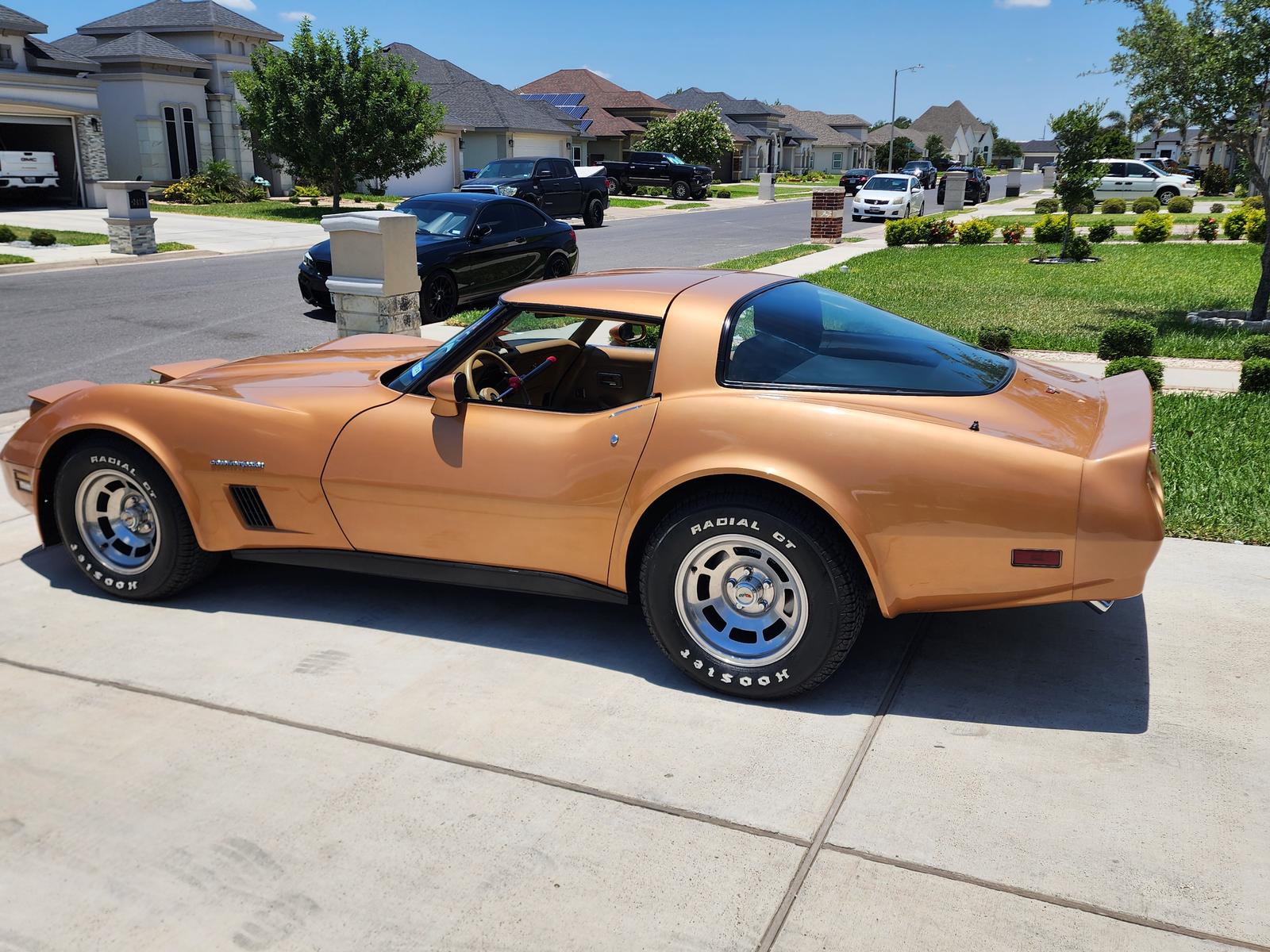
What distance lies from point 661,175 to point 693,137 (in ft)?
30.9

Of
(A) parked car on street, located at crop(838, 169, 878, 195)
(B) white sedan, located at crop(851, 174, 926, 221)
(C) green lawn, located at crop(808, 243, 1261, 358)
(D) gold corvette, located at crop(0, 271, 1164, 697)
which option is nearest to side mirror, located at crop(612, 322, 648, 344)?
(D) gold corvette, located at crop(0, 271, 1164, 697)

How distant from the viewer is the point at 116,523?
483 centimetres

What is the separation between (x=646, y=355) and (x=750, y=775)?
2137mm

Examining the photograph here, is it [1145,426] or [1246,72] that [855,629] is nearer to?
[1145,426]

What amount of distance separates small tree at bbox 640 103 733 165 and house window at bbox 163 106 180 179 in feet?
81.0

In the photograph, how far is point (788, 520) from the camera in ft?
12.1

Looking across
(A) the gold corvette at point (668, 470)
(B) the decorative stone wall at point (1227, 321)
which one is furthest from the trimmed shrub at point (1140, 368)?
(B) the decorative stone wall at point (1227, 321)

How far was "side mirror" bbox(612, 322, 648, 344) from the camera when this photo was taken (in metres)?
4.96

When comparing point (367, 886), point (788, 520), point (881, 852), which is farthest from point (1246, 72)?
point (367, 886)

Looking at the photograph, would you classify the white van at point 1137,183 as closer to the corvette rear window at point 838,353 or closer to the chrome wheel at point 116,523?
the corvette rear window at point 838,353

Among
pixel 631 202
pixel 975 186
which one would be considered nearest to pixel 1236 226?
pixel 975 186

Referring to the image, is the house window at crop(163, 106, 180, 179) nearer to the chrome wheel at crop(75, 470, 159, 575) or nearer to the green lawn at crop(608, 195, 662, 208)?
Result: the green lawn at crop(608, 195, 662, 208)

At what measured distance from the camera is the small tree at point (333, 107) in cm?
2898

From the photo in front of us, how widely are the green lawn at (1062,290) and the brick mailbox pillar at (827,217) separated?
8.27ft
